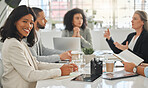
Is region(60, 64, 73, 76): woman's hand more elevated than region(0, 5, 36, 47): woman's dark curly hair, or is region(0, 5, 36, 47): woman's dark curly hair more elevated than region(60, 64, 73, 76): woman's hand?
Result: region(0, 5, 36, 47): woman's dark curly hair

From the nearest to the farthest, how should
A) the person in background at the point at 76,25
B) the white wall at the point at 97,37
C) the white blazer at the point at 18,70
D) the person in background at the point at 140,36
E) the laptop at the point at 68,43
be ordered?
the white blazer at the point at 18,70 < the laptop at the point at 68,43 < the person in background at the point at 140,36 < the person in background at the point at 76,25 < the white wall at the point at 97,37

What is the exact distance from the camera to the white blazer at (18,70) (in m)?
1.54

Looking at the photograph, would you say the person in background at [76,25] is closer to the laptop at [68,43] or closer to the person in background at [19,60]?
the laptop at [68,43]

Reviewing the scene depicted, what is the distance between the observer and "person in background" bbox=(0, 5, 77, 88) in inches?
60.9

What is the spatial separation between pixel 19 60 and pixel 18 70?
7 cm

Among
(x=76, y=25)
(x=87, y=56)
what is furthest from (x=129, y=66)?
(x=76, y=25)

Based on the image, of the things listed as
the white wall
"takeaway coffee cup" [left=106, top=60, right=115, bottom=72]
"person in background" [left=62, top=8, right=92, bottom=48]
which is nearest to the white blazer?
"takeaway coffee cup" [left=106, top=60, right=115, bottom=72]

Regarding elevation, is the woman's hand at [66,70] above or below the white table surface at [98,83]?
above

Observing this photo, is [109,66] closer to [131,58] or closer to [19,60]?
[131,58]

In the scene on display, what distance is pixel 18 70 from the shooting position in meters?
1.56

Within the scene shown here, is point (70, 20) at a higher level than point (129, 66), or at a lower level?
higher

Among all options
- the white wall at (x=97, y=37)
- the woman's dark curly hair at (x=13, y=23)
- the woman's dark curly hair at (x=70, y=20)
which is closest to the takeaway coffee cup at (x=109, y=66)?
the woman's dark curly hair at (x=13, y=23)

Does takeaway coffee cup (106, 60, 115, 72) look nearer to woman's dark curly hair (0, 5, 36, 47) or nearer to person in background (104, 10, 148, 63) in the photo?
woman's dark curly hair (0, 5, 36, 47)

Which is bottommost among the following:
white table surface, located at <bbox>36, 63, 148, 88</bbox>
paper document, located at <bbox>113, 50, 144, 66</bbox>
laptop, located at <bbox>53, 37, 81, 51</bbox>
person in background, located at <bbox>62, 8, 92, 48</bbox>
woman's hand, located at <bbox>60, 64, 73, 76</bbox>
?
white table surface, located at <bbox>36, 63, 148, 88</bbox>
